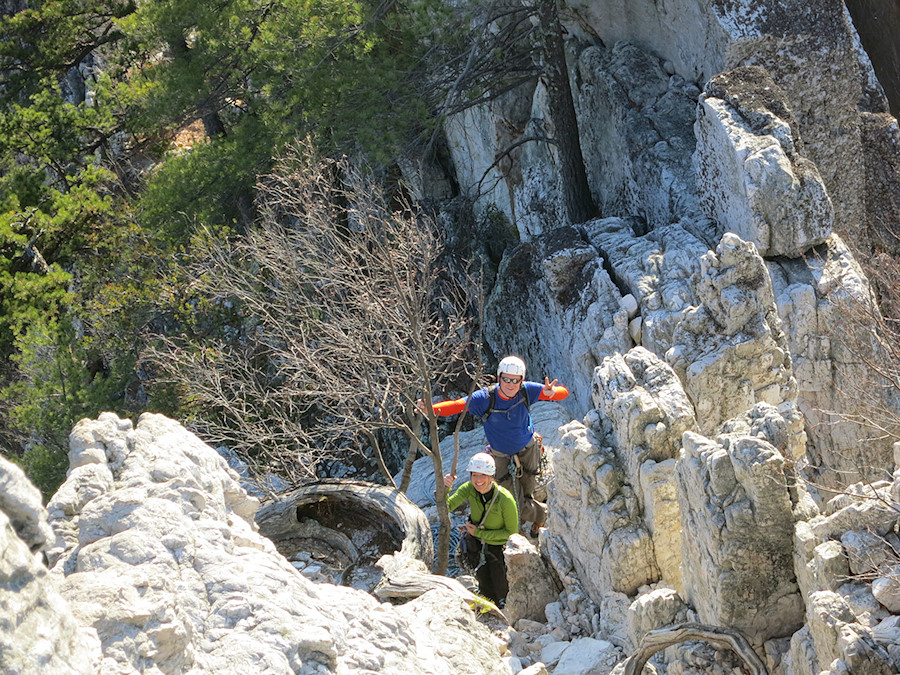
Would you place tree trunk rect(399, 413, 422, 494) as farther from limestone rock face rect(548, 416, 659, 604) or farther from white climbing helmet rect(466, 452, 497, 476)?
white climbing helmet rect(466, 452, 497, 476)

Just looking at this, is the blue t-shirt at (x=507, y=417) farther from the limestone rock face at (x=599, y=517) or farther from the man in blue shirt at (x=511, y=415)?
the limestone rock face at (x=599, y=517)

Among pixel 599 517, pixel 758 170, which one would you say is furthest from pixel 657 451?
pixel 758 170

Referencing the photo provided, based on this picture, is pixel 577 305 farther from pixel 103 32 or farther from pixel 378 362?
pixel 103 32

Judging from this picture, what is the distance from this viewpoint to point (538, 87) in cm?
1555

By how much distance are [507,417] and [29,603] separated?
6203 mm

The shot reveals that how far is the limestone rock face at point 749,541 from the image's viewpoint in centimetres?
Result: 547

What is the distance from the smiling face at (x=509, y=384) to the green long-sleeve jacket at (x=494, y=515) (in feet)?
3.30

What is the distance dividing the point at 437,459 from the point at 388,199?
28.9 ft

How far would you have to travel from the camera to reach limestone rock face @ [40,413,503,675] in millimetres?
3150

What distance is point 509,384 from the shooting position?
822cm

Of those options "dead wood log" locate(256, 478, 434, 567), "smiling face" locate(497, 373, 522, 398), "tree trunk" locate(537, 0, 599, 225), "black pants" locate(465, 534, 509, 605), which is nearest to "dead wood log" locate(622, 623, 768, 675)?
"black pants" locate(465, 534, 509, 605)

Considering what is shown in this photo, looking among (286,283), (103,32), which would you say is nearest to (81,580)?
(286,283)

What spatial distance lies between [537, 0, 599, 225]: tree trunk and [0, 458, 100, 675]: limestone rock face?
12.8 metres

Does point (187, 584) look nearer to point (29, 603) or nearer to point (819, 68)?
point (29, 603)
